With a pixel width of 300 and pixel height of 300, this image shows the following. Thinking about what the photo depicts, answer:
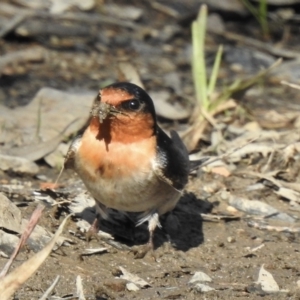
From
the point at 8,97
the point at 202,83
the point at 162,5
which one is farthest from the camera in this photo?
the point at 162,5

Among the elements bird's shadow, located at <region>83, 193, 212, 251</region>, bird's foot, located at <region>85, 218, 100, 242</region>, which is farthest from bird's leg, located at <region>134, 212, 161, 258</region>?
bird's foot, located at <region>85, 218, 100, 242</region>

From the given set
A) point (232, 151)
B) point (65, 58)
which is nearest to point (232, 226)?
point (232, 151)

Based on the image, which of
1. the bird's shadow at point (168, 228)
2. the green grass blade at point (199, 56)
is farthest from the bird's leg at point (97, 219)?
the green grass blade at point (199, 56)

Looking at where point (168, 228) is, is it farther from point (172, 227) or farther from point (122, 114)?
point (122, 114)

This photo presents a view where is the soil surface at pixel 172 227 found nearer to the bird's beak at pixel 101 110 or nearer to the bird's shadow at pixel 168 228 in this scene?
the bird's shadow at pixel 168 228

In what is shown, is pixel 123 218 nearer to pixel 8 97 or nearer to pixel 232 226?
pixel 232 226

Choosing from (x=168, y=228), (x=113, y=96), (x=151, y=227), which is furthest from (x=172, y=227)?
(x=113, y=96)

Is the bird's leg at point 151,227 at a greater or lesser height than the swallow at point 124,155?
lesser

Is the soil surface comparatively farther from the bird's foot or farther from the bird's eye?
the bird's eye
